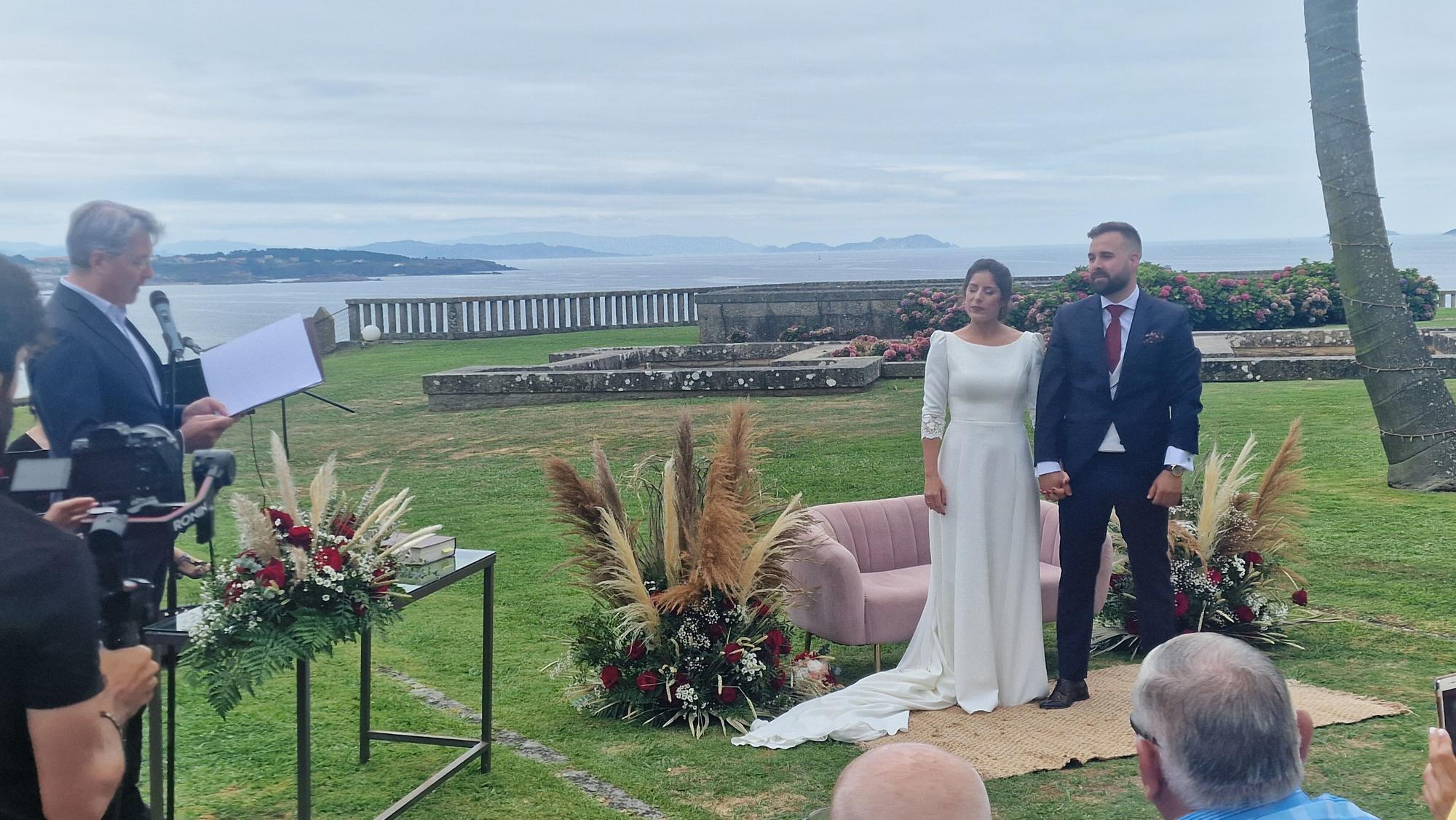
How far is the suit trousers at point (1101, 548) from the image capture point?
564 cm

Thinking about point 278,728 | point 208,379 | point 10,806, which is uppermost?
point 208,379

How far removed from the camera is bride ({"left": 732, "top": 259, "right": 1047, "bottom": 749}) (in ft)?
19.0

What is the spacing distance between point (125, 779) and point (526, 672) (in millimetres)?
3585

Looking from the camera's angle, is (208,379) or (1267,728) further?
(208,379)

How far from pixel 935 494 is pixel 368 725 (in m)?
2.74

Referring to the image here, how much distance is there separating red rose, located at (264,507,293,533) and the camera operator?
1865 mm

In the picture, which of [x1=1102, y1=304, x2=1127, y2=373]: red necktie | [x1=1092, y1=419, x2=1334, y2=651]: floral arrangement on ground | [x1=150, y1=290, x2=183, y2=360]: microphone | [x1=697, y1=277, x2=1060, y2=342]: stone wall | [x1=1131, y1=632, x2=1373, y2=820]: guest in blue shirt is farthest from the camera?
[x1=697, y1=277, x2=1060, y2=342]: stone wall

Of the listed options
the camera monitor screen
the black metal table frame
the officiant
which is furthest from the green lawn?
the camera monitor screen

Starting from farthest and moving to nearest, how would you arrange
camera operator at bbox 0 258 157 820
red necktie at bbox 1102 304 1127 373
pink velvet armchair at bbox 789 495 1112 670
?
pink velvet armchair at bbox 789 495 1112 670 < red necktie at bbox 1102 304 1127 373 < camera operator at bbox 0 258 157 820

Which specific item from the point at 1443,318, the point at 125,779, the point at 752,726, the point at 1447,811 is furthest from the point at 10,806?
the point at 1443,318

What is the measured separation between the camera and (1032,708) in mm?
5762

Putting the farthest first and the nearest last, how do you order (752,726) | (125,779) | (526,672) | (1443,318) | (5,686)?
(1443,318), (526,672), (752,726), (125,779), (5,686)

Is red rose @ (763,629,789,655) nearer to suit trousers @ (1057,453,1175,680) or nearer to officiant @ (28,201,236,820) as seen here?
suit trousers @ (1057,453,1175,680)

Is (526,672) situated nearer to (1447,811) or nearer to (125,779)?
(125,779)
